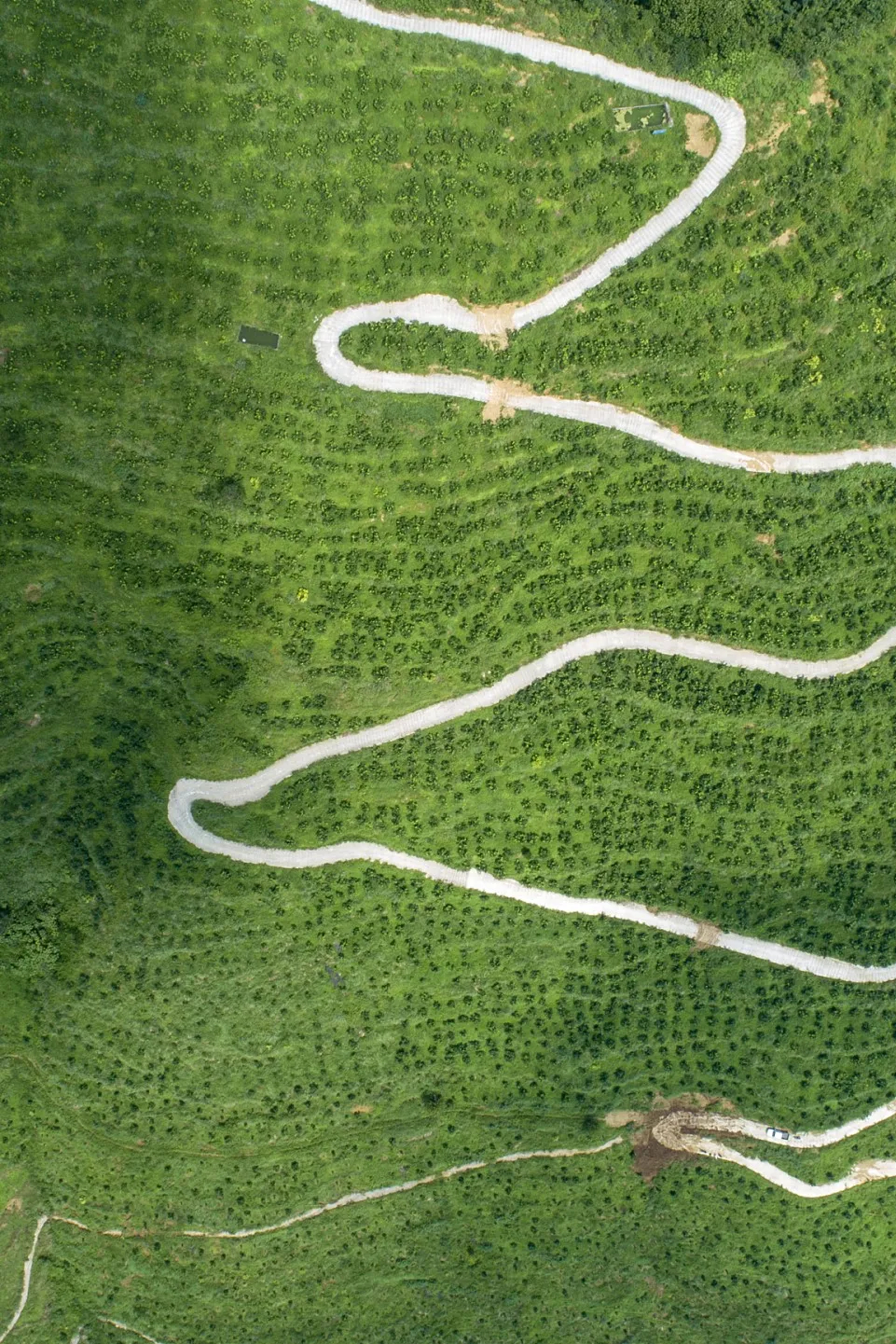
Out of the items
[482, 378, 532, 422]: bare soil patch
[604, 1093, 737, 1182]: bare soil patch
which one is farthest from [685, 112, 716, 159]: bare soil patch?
[604, 1093, 737, 1182]: bare soil patch

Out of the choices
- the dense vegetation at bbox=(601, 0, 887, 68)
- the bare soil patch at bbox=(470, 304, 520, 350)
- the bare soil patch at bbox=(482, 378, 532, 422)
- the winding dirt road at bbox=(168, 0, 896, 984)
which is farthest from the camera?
the bare soil patch at bbox=(482, 378, 532, 422)

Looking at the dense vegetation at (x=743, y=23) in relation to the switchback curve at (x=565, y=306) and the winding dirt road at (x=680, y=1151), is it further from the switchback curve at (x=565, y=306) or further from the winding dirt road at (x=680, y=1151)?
the winding dirt road at (x=680, y=1151)

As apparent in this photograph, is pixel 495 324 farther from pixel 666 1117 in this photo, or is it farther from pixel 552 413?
pixel 666 1117

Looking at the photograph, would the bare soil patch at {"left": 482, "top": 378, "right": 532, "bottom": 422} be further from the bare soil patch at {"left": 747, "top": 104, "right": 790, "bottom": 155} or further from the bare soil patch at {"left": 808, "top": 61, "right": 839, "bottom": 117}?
the bare soil patch at {"left": 808, "top": 61, "right": 839, "bottom": 117}

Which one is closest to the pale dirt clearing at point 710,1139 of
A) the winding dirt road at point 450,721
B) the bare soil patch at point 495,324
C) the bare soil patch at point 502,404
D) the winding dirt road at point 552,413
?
the winding dirt road at point 552,413

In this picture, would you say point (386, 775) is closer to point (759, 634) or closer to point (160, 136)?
point (759, 634)

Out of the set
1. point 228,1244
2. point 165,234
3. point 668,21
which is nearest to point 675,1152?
point 228,1244
